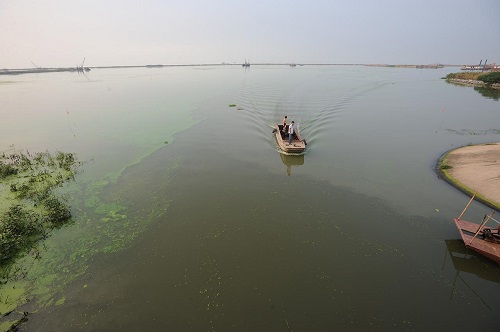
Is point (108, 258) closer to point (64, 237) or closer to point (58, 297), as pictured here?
point (58, 297)

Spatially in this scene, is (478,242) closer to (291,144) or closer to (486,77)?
(291,144)

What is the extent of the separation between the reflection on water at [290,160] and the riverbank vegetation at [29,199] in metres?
13.3

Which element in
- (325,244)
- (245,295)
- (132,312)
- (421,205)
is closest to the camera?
(132,312)

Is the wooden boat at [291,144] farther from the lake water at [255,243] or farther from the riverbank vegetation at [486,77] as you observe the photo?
the riverbank vegetation at [486,77]

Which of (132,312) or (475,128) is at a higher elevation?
(475,128)

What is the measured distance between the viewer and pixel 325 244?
10242 mm

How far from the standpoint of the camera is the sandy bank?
13.3m

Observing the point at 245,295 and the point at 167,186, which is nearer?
the point at 245,295

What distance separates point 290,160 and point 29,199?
52.7 feet

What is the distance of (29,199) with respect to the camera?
41.5 feet

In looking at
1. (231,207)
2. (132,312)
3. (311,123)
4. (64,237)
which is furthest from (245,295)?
(311,123)

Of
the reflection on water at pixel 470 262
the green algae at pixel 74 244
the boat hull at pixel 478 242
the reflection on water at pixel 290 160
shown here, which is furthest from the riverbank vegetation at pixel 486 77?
the green algae at pixel 74 244

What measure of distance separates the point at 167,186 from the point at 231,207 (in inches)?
184

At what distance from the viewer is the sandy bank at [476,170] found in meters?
13.3
